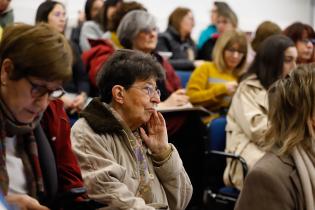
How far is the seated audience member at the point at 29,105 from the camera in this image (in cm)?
175

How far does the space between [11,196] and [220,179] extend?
2.47 metres

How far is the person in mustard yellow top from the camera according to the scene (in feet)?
14.9

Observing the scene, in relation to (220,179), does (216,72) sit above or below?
above

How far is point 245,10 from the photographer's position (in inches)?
335

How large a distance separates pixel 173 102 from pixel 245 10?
15.7 feet

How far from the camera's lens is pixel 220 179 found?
13.3 feet

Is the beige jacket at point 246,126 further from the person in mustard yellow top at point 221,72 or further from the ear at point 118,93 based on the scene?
the ear at point 118,93

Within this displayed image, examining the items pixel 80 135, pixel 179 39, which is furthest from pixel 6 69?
pixel 179 39

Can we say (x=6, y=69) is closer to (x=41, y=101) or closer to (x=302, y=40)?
(x=41, y=101)

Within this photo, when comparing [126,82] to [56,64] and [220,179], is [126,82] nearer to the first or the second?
[56,64]

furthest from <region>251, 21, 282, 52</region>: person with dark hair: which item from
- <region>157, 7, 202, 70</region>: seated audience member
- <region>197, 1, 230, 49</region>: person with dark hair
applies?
<region>197, 1, 230, 49</region>: person with dark hair

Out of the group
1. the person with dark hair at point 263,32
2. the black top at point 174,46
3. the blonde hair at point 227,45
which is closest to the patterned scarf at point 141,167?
the blonde hair at point 227,45

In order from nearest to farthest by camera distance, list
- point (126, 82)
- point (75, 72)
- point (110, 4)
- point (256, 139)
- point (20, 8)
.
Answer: point (126, 82) < point (256, 139) < point (75, 72) < point (110, 4) < point (20, 8)

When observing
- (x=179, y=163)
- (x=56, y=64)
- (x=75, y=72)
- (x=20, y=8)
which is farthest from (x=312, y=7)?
(x=56, y=64)
